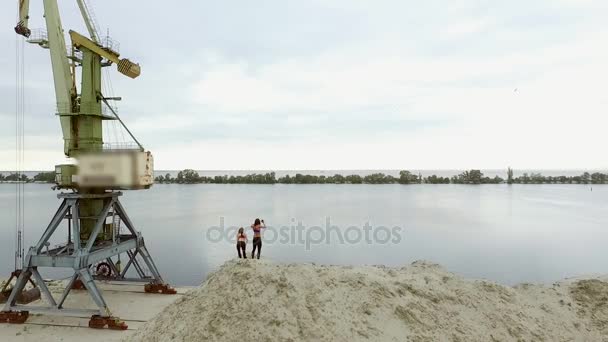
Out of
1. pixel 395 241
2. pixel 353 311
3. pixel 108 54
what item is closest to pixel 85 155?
pixel 108 54

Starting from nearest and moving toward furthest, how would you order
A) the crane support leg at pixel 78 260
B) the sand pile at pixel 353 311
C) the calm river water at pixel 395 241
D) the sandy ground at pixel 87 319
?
the sand pile at pixel 353 311 → the sandy ground at pixel 87 319 → the crane support leg at pixel 78 260 → the calm river water at pixel 395 241

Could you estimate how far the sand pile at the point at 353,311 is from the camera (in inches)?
381

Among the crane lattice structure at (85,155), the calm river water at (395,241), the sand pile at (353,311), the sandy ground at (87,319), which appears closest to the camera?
the sand pile at (353,311)

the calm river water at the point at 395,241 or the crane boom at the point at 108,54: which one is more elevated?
the crane boom at the point at 108,54

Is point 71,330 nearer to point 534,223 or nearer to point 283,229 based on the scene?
point 283,229

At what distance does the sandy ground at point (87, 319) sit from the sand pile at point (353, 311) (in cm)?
325

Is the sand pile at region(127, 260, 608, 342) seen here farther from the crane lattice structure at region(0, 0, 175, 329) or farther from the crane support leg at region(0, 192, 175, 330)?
the crane lattice structure at region(0, 0, 175, 329)

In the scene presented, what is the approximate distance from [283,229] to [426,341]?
36269 millimetres

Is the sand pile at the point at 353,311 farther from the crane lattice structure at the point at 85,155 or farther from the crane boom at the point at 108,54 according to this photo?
the crane boom at the point at 108,54

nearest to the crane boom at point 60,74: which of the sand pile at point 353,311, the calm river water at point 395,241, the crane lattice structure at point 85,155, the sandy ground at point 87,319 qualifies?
the crane lattice structure at point 85,155

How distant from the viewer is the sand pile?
9.67 meters

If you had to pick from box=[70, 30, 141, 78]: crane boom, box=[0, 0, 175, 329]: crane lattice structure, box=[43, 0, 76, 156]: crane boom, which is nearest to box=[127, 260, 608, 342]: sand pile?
box=[0, 0, 175, 329]: crane lattice structure

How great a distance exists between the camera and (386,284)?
468 inches

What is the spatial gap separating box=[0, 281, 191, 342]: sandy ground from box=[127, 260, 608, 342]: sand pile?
325 cm
